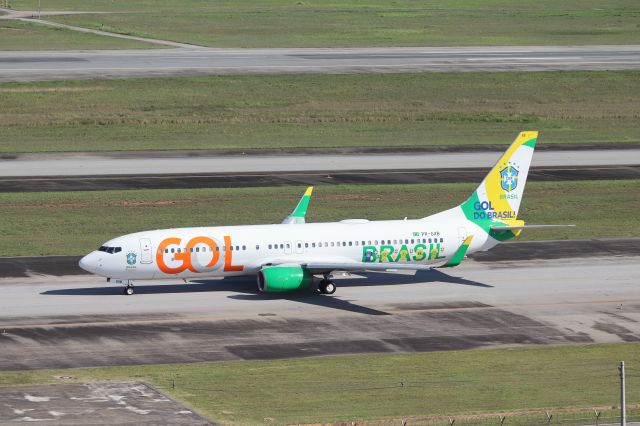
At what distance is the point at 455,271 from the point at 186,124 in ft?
176

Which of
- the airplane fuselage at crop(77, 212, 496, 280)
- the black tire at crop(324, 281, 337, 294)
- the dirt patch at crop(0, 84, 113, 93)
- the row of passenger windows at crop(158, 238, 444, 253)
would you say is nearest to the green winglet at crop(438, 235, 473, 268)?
the airplane fuselage at crop(77, 212, 496, 280)

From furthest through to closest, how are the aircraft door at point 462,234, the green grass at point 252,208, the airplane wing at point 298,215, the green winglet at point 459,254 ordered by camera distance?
the green grass at point 252,208 < the airplane wing at point 298,215 < the aircraft door at point 462,234 < the green winglet at point 459,254

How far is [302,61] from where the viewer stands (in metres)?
157

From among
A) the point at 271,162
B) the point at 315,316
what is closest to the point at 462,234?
the point at 315,316

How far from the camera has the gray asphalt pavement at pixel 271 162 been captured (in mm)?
102688

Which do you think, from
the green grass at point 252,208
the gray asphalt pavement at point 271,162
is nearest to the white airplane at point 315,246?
the green grass at point 252,208

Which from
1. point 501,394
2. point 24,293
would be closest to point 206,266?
point 24,293

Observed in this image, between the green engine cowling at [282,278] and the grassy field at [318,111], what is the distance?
48.1 metres

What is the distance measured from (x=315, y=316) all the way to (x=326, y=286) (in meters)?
4.81

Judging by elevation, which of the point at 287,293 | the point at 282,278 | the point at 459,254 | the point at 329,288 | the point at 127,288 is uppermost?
the point at 459,254

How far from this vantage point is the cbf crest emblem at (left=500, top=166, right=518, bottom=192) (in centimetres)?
7281

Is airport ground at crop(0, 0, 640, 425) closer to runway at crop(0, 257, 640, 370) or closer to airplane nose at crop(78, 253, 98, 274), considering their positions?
runway at crop(0, 257, 640, 370)

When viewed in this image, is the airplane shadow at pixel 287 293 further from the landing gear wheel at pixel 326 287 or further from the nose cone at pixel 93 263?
the nose cone at pixel 93 263

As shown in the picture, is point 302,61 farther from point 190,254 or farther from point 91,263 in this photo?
point 91,263
